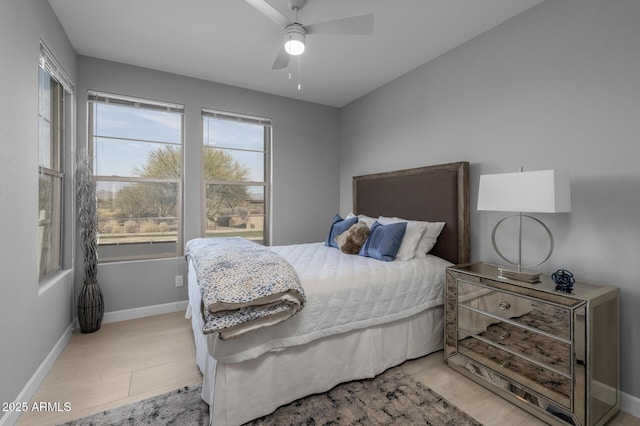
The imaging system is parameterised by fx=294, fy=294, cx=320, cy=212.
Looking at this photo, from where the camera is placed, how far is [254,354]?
166 centimetres

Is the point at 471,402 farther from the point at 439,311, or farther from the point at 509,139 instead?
the point at 509,139

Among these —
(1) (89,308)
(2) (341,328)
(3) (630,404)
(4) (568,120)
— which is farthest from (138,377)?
(4) (568,120)

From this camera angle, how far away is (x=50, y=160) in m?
2.62

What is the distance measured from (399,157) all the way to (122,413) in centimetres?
335

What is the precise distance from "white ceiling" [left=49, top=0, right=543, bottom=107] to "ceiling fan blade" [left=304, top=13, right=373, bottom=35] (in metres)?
0.27

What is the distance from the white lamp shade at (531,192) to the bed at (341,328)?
625 millimetres

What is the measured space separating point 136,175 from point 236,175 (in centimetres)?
113

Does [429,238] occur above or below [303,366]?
above

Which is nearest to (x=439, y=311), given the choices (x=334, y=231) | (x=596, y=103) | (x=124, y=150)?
(x=334, y=231)

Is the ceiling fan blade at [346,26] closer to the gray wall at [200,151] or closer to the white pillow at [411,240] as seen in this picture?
the white pillow at [411,240]

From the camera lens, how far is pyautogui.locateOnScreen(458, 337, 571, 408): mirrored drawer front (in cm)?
167

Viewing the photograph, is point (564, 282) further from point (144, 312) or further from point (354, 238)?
point (144, 312)

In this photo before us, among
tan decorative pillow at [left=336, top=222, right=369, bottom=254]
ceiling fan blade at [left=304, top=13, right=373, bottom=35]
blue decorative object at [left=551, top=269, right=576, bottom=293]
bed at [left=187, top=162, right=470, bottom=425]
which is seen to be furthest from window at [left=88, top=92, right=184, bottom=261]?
blue decorative object at [left=551, top=269, right=576, bottom=293]

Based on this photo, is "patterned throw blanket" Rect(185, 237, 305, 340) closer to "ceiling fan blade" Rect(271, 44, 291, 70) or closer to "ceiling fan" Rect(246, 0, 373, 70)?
"ceiling fan" Rect(246, 0, 373, 70)
